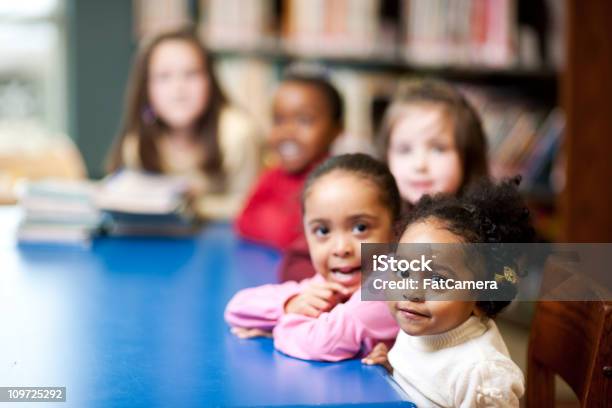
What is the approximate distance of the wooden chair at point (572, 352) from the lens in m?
1.02

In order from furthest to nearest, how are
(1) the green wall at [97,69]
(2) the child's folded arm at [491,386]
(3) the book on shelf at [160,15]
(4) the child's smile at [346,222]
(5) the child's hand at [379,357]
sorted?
(1) the green wall at [97,69] < (3) the book on shelf at [160,15] < (4) the child's smile at [346,222] < (5) the child's hand at [379,357] < (2) the child's folded arm at [491,386]

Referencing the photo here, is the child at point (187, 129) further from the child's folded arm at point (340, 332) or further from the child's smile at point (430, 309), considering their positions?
the child's smile at point (430, 309)

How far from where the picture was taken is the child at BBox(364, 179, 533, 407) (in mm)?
953

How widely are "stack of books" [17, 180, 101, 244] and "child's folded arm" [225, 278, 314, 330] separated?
0.86m

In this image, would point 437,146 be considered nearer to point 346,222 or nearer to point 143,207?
point 346,222

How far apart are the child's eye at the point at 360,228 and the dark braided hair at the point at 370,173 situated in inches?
1.8

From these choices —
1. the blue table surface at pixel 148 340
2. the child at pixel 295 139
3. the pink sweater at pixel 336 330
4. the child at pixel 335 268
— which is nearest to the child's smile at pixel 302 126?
the child at pixel 295 139

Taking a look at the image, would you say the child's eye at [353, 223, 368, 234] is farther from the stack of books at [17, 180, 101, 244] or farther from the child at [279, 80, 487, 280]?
the stack of books at [17, 180, 101, 244]

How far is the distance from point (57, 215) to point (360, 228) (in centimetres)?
109

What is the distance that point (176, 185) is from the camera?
7.21 feet

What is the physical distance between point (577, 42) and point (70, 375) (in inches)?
84.0

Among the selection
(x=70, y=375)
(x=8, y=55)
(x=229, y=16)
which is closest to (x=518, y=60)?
(x=229, y=16)

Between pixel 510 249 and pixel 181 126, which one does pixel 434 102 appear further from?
pixel 181 126

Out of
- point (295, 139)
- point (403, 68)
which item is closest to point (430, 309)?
point (295, 139)
